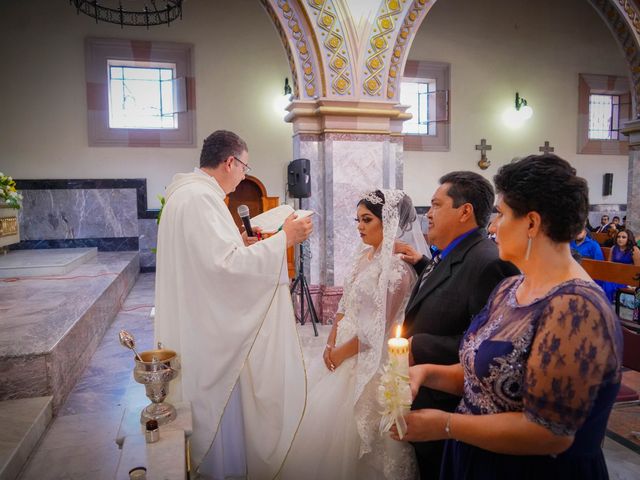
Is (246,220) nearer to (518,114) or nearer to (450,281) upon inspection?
(450,281)

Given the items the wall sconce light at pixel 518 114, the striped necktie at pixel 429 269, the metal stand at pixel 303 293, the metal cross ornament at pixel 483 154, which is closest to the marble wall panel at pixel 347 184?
the metal stand at pixel 303 293

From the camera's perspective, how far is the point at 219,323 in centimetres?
228

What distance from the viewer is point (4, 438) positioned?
2.27 meters

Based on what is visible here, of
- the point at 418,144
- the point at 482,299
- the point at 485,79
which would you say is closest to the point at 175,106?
the point at 418,144

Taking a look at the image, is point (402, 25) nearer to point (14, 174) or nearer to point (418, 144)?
point (418, 144)

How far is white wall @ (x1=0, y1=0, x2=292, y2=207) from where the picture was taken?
7941 millimetres

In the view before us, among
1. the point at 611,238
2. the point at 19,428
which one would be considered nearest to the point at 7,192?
the point at 19,428

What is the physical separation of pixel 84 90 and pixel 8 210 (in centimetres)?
291

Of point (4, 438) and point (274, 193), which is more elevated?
point (274, 193)

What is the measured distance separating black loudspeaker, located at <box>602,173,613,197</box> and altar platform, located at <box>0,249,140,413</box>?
10.2 metres

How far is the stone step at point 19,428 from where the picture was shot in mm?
2125

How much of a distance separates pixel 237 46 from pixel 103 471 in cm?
798

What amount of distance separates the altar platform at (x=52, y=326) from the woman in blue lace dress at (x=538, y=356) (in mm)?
2380

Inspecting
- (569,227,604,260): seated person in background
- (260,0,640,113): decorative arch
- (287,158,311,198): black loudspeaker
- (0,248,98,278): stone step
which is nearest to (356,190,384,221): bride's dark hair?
(287,158,311,198): black loudspeaker
